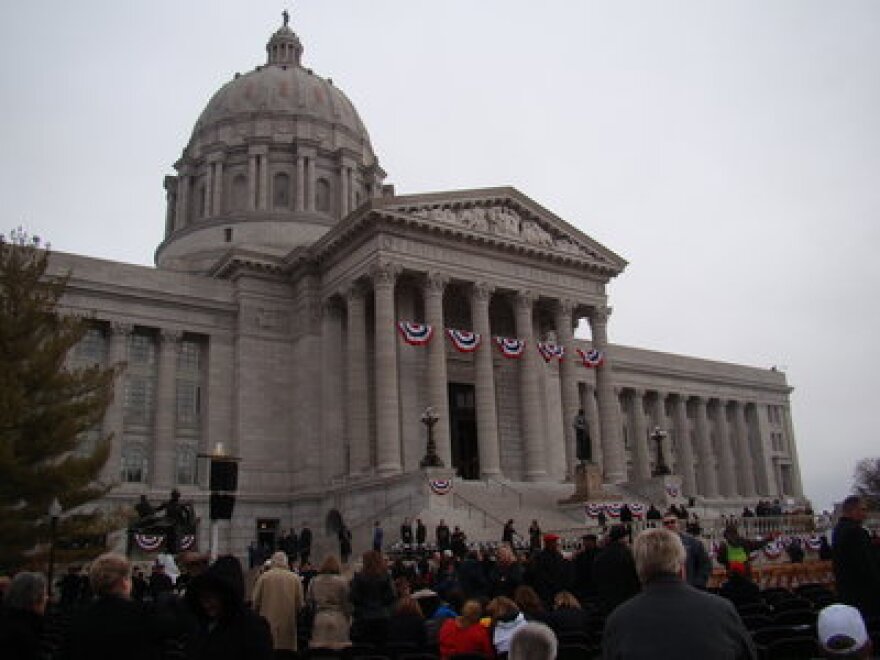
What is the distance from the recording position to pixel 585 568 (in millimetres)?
14047

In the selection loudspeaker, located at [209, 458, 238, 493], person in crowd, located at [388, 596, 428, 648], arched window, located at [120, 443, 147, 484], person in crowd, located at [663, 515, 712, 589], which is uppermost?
arched window, located at [120, 443, 147, 484]

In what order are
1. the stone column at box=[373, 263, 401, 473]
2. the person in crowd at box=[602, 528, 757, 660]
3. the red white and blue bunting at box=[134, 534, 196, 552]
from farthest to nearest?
the stone column at box=[373, 263, 401, 473], the red white and blue bunting at box=[134, 534, 196, 552], the person in crowd at box=[602, 528, 757, 660]

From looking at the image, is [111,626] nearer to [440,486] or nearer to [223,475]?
[223,475]

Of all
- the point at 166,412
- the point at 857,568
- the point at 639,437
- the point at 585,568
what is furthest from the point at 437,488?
the point at 639,437

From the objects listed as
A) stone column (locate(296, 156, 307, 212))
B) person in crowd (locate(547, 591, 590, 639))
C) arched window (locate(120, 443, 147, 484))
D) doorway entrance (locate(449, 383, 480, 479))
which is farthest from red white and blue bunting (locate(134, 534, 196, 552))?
stone column (locate(296, 156, 307, 212))

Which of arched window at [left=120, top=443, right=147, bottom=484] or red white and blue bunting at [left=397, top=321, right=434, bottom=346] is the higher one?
red white and blue bunting at [left=397, top=321, right=434, bottom=346]

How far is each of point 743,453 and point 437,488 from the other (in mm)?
48253

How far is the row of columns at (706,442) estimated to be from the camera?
227 feet

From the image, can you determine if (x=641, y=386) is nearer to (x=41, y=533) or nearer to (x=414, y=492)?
(x=414, y=492)

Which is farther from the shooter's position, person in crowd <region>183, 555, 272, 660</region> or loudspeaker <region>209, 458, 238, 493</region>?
loudspeaker <region>209, 458, 238, 493</region>

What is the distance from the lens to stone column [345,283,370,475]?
1654 inches

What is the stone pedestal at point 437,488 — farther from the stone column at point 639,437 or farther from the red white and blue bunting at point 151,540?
the stone column at point 639,437

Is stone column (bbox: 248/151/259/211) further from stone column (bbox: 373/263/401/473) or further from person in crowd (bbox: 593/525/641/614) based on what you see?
person in crowd (bbox: 593/525/641/614)

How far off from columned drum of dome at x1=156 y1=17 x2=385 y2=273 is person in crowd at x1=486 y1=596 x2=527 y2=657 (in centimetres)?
4953
